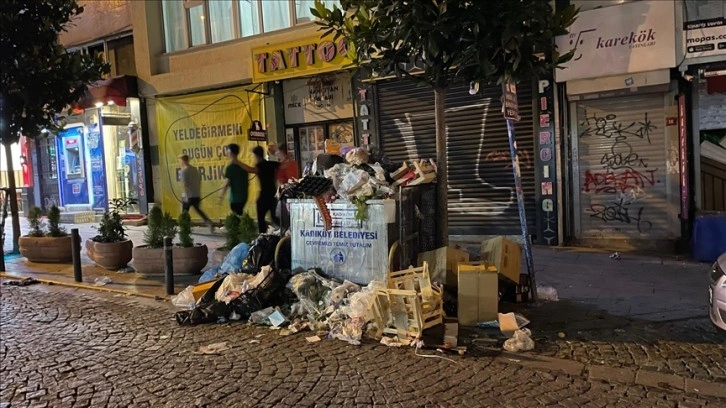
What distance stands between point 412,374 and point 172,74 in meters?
12.5

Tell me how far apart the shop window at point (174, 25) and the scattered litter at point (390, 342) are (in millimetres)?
12142

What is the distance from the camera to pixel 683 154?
937 centimetres

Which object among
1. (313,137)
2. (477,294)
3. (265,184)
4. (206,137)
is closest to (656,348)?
(477,294)

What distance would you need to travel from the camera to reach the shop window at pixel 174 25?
15336 millimetres

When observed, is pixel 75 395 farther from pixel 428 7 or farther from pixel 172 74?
pixel 172 74

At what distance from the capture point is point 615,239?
10.2 meters

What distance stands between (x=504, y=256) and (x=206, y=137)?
10.5 meters

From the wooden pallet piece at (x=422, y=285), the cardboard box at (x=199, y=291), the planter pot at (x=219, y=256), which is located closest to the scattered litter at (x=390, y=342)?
the wooden pallet piece at (x=422, y=285)

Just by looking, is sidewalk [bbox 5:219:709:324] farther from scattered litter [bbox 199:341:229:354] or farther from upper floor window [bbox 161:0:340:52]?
upper floor window [bbox 161:0:340:52]

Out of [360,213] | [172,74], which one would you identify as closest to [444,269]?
[360,213]

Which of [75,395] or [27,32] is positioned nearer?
[75,395]

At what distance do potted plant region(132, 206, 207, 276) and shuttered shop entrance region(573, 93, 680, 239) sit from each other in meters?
6.74

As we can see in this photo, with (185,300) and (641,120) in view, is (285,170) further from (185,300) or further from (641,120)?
(641,120)

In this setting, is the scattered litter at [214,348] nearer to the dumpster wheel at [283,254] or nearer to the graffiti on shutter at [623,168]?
the dumpster wheel at [283,254]
